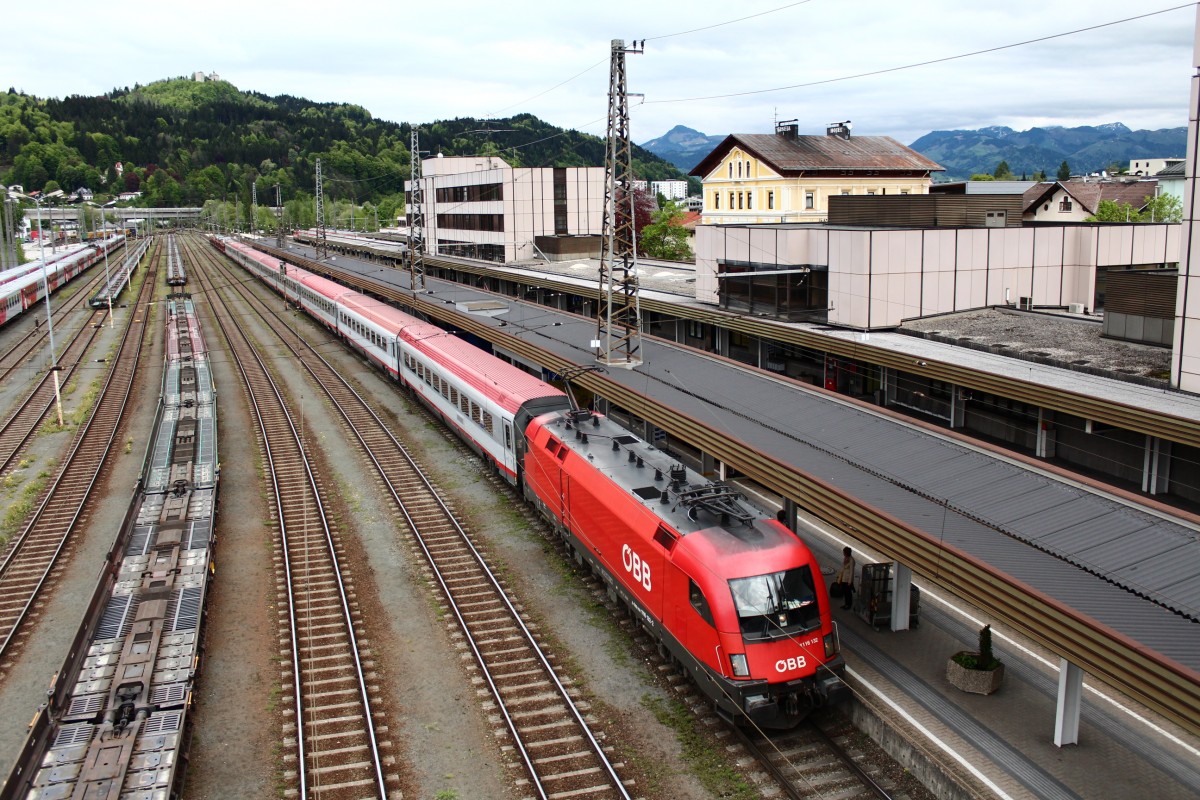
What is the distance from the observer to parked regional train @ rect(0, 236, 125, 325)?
210 ft

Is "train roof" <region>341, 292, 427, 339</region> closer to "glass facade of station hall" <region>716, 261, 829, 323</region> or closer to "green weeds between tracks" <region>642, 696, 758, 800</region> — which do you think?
"glass facade of station hall" <region>716, 261, 829, 323</region>

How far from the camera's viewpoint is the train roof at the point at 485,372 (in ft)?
86.0

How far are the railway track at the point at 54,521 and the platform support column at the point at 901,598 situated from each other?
17.3 metres

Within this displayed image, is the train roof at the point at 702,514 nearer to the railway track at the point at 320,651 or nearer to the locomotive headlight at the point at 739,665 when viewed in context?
the locomotive headlight at the point at 739,665

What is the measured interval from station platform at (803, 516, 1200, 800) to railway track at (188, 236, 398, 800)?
8.03 meters

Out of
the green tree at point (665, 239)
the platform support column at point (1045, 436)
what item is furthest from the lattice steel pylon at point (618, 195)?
the green tree at point (665, 239)


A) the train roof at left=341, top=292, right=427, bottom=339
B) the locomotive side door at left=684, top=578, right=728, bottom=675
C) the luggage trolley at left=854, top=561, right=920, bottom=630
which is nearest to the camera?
the locomotive side door at left=684, top=578, right=728, bottom=675

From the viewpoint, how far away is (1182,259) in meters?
19.3

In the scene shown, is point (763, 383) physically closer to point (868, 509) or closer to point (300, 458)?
point (868, 509)

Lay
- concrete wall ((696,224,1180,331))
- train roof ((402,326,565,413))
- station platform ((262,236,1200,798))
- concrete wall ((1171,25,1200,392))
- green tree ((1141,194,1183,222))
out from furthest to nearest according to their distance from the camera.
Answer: green tree ((1141,194,1183,222)) → concrete wall ((696,224,1180,331)) → train roof ((402,326,565,413)) → concrete wall ((1171,25,1200,392)) → station platform ((262,236,1200,798))

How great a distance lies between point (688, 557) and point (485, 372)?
16.1 m

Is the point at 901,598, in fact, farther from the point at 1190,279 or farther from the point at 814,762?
the point at 1190,279

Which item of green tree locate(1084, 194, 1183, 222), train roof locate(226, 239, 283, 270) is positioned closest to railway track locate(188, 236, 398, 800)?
green tree locate(1084, 194, 1183, 222)

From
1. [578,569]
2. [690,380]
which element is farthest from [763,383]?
[578,569]
